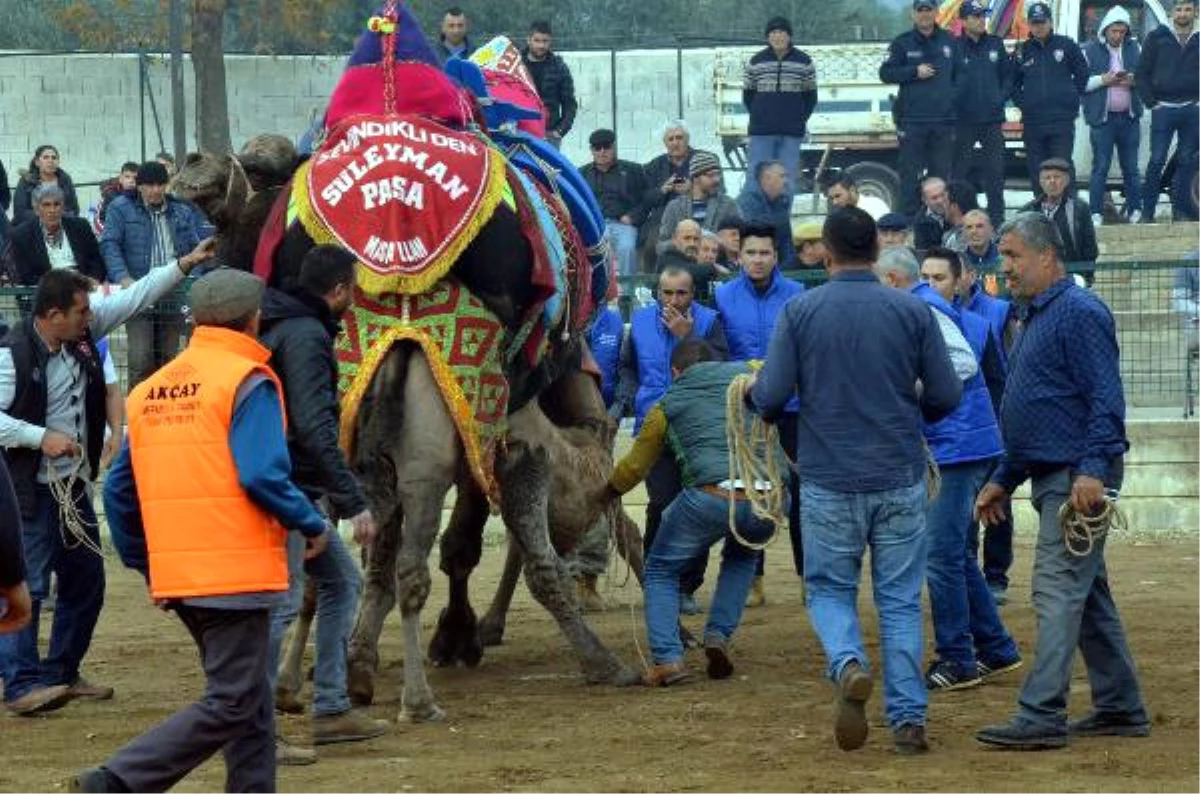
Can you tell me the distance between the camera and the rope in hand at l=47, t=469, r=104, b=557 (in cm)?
1052

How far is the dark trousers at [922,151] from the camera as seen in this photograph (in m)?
22.1

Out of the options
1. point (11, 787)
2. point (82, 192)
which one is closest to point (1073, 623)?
point (11, 787)

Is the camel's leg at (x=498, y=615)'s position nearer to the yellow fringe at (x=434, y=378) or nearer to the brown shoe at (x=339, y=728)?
the yellow fringe at (x=434, y=378)

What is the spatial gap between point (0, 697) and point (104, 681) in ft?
2.47

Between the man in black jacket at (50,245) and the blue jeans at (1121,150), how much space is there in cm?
1038

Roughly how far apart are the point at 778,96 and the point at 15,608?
15.2 metres

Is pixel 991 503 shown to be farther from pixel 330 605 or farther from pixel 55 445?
pixel 55 445

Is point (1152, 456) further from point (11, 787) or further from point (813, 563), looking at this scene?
point (11, 787)

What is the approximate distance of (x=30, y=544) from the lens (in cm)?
1070

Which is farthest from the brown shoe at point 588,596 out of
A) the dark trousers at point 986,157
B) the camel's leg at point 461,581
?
the dark trousers at point 986,157

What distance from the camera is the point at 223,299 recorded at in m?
8.09

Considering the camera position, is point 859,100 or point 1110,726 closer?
point 1110,726

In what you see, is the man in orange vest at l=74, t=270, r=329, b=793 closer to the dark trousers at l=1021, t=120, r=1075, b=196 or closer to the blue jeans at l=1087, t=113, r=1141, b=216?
the dark trousers at l=1021, t=120, r=1075, b=196

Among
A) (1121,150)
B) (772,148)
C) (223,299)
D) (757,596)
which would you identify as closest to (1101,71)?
(1121,150)
